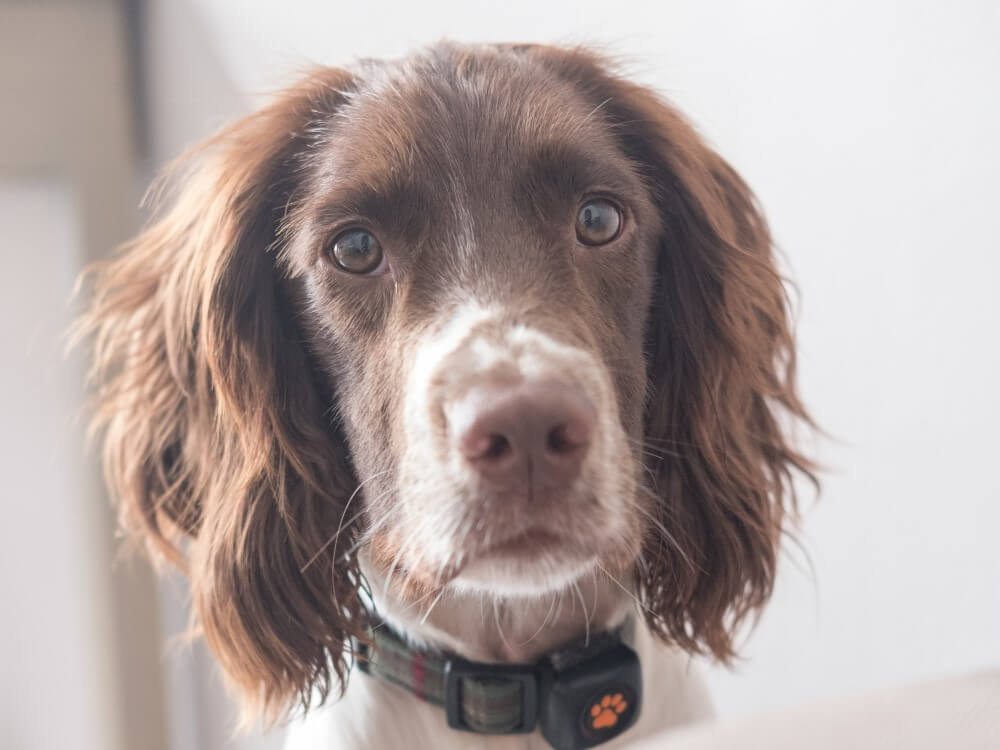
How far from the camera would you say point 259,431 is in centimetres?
96

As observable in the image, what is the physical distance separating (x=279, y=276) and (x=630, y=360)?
363 mm

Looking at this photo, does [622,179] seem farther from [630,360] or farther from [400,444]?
[400,444]

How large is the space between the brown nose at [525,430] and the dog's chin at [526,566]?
7 cm

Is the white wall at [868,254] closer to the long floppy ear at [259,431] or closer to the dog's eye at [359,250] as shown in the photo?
the long floppy ear at [259,431]

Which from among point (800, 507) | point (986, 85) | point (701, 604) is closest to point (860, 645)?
point (800, 507)

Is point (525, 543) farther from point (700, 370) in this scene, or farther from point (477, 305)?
point (700, 370)

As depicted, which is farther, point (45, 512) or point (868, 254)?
point (45, 512)

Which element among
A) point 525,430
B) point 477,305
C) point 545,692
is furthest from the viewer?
point 545,692

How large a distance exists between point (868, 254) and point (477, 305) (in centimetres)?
54

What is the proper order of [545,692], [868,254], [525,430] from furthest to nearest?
1. [868,254]
2. [545,692]
3. [525,430]

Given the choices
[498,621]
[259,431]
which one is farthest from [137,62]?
[498,621]

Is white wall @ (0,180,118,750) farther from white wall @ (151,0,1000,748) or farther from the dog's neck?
the dog's neck

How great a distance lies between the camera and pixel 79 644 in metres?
1.80

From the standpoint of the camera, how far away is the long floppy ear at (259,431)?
3.15 feet
